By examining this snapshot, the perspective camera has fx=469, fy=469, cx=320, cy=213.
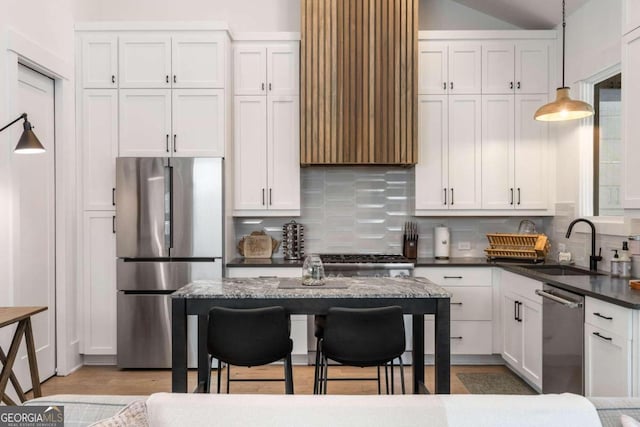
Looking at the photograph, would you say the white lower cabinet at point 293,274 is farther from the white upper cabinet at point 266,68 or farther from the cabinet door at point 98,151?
the white upper cabinet at point 266,68

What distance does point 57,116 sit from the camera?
153 inches

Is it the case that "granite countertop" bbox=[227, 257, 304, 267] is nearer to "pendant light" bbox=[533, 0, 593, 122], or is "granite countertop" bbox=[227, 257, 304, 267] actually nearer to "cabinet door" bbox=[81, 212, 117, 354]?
"cabinet door" bbox=[81, 212, 117, 354]

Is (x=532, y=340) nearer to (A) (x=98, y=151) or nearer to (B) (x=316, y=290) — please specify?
(B) (x=316, y=290)

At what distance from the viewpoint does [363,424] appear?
1.36 meters

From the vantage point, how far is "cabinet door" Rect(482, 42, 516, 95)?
4.34 m

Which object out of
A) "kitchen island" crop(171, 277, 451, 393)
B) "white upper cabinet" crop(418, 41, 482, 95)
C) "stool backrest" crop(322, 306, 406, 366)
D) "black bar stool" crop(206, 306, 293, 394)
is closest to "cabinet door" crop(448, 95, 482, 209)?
"white upper cabinet" crop(418, 41, 482, 95)

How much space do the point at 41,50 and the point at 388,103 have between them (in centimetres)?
283

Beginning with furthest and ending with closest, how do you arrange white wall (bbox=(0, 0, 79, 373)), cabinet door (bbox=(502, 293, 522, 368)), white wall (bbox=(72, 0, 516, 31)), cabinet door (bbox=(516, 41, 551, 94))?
white wall (bbox=(72, 0, 516, 31)), cabinet door (bbox=(516, 41, 551, 94)), cabinet door (bbox=(502, 293, 522, 368)), white wall (bbox=(0, 0, 79, 373))

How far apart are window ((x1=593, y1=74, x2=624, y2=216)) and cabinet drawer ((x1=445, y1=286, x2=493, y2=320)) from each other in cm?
113

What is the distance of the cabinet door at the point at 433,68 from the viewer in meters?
4.36

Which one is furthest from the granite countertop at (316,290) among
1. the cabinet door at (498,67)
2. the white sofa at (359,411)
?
the cabinet door at (498,67)

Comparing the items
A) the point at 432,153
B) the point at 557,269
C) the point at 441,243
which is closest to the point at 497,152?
the point at 432,153

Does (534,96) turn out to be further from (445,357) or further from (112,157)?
(112,157)

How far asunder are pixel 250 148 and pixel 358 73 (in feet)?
3.95
